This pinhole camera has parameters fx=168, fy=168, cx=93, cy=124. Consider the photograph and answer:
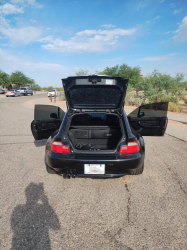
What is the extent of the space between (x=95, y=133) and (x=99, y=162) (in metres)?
1.25

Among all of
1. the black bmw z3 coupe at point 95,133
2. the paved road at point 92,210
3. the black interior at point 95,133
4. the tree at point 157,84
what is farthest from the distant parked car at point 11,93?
the black interior at point 95,133

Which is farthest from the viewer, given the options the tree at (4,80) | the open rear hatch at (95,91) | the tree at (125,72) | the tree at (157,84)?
the tree at (4,80)

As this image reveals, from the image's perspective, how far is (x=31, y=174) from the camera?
341 cm

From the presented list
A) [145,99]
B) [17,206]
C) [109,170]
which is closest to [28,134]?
[17,206]

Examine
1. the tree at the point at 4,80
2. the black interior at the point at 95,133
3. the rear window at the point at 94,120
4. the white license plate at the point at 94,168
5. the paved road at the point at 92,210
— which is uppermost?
the tree at the point at 4,80

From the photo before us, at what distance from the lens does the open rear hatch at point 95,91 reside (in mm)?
2848

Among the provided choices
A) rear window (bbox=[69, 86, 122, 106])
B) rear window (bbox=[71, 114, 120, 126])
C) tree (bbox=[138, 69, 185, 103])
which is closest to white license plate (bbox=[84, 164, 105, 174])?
rear window (bbox=[69, 86, 122, 106])

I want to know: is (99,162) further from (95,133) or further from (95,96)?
(95,96)

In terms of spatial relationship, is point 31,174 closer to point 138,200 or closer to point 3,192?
point 3,192

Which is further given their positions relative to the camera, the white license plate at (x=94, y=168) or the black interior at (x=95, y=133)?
the black interior at (x=95, y=133)

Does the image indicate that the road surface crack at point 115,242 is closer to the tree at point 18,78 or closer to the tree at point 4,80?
the tree at point 4,80

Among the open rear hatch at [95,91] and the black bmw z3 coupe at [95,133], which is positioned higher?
the open rear hatch at [95,91]

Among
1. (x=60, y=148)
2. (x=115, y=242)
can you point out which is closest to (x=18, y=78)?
(x=60, y=148)

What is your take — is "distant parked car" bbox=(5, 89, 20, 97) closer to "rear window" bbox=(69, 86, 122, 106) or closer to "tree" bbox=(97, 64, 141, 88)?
"tree" bbox=(97, 64, 141, 88)
